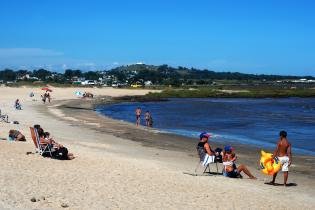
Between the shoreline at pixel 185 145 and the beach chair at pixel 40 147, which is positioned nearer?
the beach chair at pixel 40 147

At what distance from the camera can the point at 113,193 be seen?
10.4m

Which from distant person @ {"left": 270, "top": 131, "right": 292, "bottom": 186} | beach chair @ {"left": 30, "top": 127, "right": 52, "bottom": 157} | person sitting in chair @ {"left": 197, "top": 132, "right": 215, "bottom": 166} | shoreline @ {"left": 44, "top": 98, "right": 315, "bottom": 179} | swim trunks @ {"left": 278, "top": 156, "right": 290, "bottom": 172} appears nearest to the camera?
distant person @ {"left": 270, "top": 131, "right": 292, "bottom": 186}

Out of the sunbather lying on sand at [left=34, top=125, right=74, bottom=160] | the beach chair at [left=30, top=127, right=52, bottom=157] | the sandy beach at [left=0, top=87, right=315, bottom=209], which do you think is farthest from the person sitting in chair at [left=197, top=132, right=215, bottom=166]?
the beach chair at [left=30, top=127, right=52, bottom=157]

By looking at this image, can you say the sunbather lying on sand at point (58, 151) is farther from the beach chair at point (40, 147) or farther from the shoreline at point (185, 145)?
the shoreline at point (185, 145)

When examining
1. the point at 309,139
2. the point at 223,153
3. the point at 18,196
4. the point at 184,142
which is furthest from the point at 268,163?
the point at 309,139

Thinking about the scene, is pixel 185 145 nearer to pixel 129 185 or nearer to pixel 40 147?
pixel 40 147

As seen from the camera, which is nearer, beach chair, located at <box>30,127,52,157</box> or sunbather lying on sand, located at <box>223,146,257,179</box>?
sunbather lying on sand, located at <box>223,146,257,179</box>

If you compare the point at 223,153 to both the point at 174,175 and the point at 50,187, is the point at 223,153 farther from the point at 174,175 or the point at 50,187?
the point at 50,187

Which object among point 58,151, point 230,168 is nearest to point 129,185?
point 230,168

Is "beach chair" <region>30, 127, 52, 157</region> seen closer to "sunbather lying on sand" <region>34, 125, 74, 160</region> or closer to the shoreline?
"sunbather lying on sand" <region>34, 125, 74, 160</region>

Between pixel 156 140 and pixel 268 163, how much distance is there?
11555 millimetres

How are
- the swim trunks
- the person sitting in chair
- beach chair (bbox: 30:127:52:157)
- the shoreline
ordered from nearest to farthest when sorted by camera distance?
the swim trunks < the person sitting in chair < beach chair (bbox: 30:127:52:157) < the shoreline

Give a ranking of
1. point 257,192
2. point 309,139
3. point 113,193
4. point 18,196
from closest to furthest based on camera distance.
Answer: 1. point 18,196
2. point 113,193
3. point 257,192
4. point 309,139

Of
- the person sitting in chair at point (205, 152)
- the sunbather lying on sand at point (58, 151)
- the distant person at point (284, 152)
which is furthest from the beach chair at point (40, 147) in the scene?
the distant person at point (284, 152)
